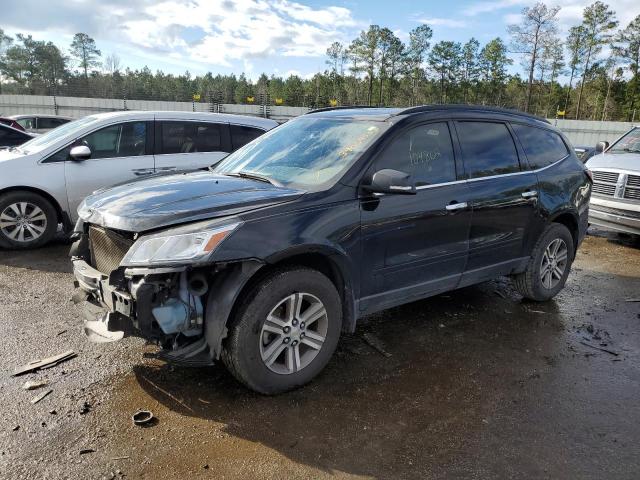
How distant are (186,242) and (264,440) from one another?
4.00 ft

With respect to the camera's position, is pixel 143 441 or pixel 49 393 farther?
pixel 49 393

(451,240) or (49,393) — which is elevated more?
(451,240)

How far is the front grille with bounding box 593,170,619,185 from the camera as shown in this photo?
8306mm

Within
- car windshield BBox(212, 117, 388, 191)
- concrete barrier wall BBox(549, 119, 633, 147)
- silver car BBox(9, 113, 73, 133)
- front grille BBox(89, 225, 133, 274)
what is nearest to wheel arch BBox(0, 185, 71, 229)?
car windshield BBox(212, 117, 388, 191)

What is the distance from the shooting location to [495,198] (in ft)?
14.7

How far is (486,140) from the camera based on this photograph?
459 cm

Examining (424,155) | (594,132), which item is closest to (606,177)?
(424,155)

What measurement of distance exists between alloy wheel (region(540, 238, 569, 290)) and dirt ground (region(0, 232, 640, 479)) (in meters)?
0.61

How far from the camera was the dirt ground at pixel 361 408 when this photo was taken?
2717mm

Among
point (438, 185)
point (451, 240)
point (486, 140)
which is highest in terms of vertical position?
point (486, 140)

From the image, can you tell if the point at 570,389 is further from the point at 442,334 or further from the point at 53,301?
the point at 53,301

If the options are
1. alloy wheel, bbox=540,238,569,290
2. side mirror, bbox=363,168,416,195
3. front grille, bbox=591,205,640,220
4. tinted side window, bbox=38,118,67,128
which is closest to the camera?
side mirror, bbox=363,168,416,195

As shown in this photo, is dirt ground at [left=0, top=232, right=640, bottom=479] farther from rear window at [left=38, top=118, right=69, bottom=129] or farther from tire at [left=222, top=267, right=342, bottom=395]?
rear window at [left=38, top=118, right=69, bottom=129]

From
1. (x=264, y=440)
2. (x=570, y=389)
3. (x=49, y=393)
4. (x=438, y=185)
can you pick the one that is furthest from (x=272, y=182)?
(x=570, y=389)
